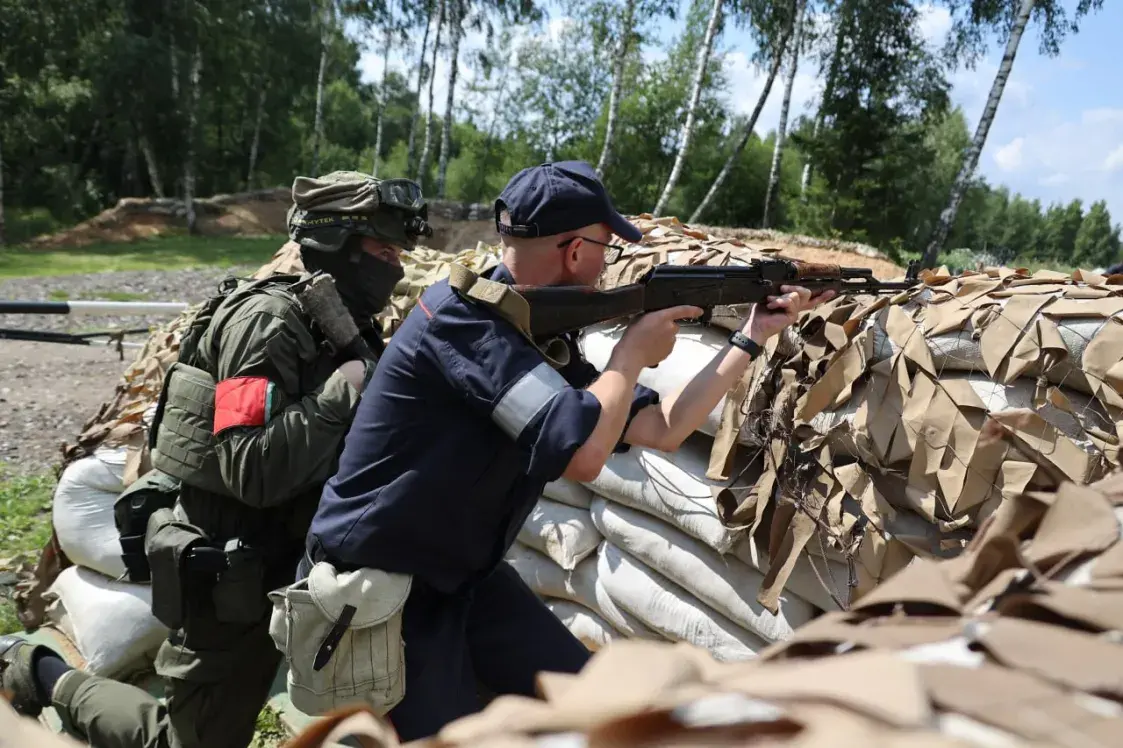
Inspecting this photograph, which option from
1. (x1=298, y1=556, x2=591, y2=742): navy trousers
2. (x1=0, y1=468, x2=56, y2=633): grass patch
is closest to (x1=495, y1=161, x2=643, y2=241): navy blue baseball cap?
(x1=298, y1=556, x2=591, y2=742): navy trousers

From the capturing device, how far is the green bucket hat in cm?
220

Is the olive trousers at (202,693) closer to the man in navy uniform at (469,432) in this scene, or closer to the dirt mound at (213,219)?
the man in navy uniform at (469,432)

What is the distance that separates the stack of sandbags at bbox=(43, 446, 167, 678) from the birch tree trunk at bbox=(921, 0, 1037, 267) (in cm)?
994

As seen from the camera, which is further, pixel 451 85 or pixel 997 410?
pixel 451 85

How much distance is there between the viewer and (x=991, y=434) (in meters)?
1.76

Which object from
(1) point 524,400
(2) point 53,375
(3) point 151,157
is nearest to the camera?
(1) point 524,400

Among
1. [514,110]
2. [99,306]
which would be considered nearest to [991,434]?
[99,306]

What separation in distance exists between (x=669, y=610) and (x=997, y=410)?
3.67 ft

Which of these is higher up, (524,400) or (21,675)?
(524,400)

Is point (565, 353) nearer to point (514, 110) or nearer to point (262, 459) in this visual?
point (262, 459)

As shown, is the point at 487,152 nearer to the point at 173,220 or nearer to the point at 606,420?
the point at 173,220

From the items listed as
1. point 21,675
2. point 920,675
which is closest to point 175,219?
point 21,675

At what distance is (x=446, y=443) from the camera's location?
161cm

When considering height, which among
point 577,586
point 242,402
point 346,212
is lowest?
point 577,586
